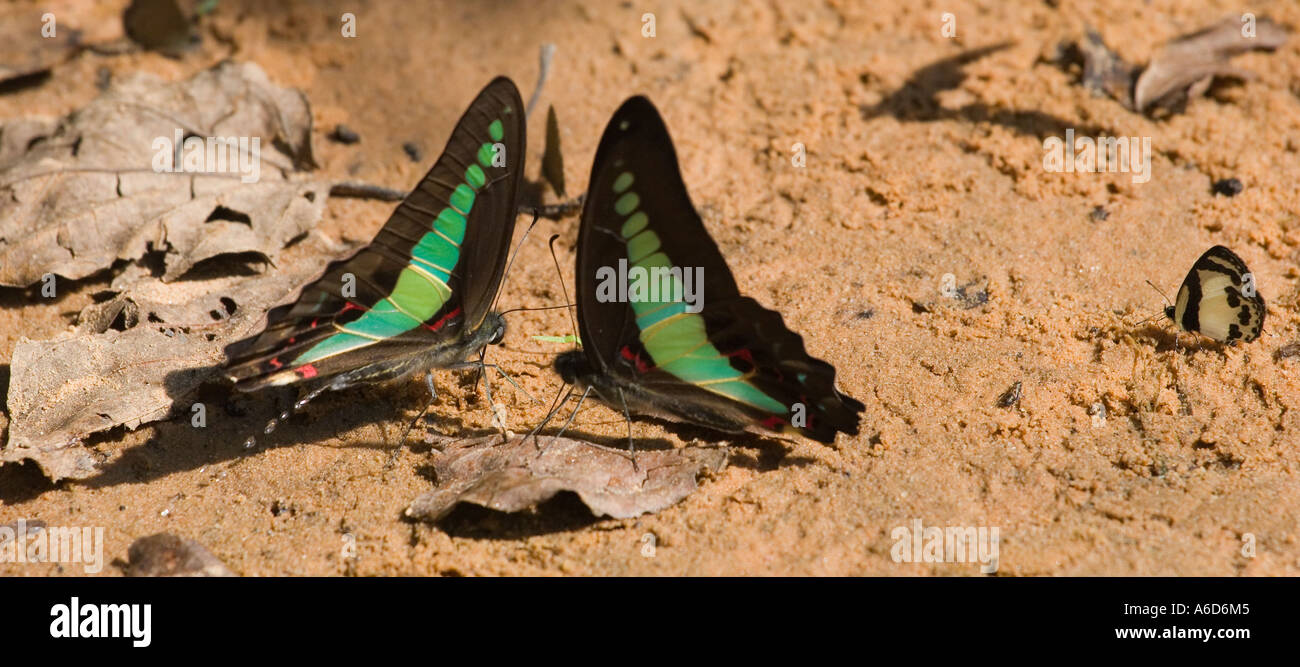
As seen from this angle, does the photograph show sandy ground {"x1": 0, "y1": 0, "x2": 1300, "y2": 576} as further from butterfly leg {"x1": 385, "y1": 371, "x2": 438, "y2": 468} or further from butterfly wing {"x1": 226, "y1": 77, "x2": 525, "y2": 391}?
butterfly wing {"x1": 226, "y1": 77, "x2": 525, "y2": 391}

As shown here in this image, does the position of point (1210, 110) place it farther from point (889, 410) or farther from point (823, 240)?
point (889, 410)

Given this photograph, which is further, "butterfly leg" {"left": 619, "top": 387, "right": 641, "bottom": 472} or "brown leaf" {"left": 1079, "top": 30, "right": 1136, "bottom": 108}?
"brown leaf" {"left": 1079, "top": 30, "right": 1136, "bottom": 108}

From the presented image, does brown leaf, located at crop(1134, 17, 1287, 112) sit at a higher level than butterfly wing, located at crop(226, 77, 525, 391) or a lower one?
higher

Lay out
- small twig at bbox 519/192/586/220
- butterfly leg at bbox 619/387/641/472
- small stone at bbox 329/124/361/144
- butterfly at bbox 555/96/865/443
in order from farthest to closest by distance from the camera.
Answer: small stone at bbox 329/124/361/144, small twig at bbox 519/192/586/220, butterfly leg at bbox 619/387/641/472, butterfly at bbox 555/96/865/443

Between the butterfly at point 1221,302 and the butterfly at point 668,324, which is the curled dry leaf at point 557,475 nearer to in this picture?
the butterfly at point 668,324

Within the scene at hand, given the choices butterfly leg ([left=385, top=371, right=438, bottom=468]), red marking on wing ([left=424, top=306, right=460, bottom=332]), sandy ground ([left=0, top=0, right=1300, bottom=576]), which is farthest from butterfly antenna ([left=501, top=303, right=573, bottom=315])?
butterfly leg ([left=385, top=371, right=438, bottom=468])

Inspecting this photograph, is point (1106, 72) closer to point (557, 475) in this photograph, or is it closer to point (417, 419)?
point (557, 475)
